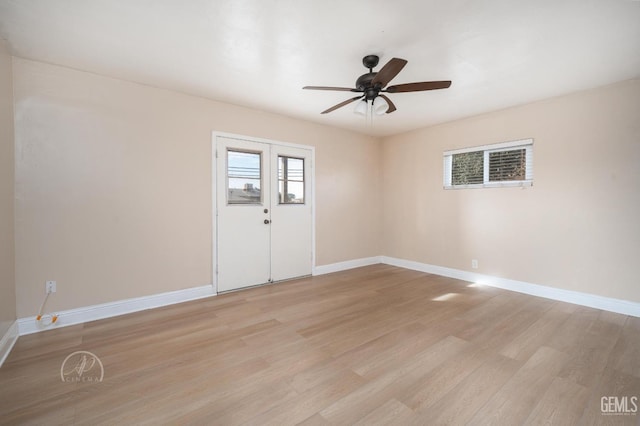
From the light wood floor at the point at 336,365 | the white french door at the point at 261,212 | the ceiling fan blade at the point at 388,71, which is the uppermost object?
the ceiling fan blade at the point at 388,71

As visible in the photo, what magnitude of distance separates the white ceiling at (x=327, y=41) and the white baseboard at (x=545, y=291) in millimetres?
2539

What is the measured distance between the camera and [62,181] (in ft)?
8.97

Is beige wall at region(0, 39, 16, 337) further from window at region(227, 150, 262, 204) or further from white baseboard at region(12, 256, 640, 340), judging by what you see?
window at region(227, 150, 262, 204)

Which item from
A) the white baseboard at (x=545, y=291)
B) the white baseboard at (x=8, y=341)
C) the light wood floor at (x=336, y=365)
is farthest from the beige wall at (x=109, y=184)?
the white baseboard at (x=545, y=291)

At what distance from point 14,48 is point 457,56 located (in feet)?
13.4

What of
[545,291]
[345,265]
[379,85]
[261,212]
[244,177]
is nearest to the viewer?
[379,85]

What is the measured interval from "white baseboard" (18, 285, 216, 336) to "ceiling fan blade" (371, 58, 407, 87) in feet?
10.7

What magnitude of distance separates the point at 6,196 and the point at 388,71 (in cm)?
350

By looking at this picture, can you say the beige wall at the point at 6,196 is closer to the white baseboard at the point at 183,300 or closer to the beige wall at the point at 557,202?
the white baseboard at the point at 183,300

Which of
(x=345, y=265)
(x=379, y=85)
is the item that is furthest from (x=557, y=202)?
(x=345, y=265)

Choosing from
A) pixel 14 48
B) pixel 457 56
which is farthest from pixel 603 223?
pixel 14 48

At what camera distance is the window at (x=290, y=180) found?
14.4ft

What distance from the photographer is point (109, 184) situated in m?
2.97

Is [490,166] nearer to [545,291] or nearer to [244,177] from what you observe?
[545,291]
